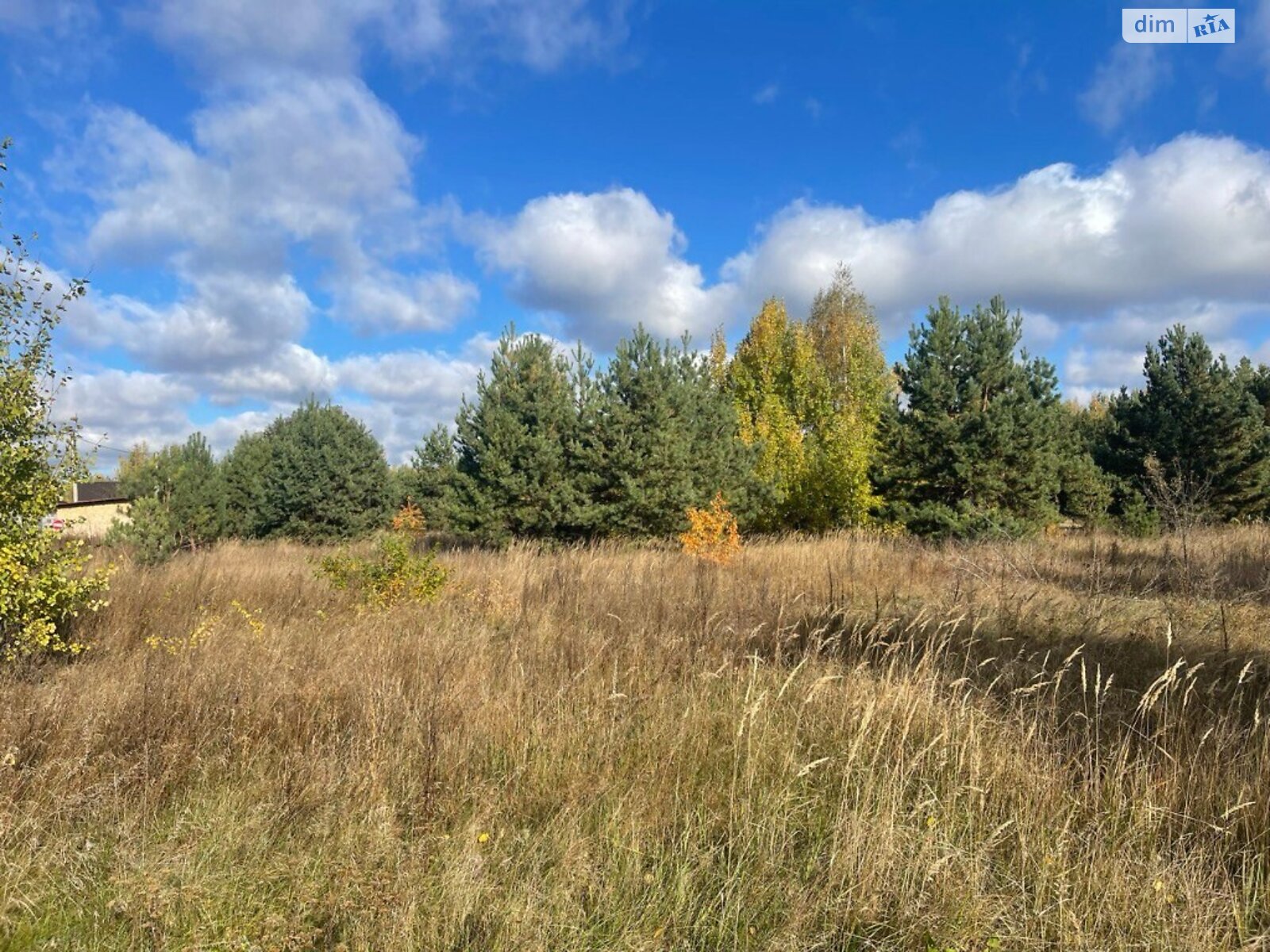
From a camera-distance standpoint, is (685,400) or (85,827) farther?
(685,400)

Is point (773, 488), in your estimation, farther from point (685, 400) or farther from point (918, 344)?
point (918, 344)

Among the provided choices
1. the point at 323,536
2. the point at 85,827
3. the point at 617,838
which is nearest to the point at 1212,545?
the point at 617,838

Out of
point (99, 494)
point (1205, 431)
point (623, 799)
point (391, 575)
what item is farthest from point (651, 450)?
point (99, 494)

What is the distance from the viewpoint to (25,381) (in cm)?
420

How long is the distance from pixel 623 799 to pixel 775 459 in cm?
1933

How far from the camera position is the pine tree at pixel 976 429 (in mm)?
14922

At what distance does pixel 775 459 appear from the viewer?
21.5 meters

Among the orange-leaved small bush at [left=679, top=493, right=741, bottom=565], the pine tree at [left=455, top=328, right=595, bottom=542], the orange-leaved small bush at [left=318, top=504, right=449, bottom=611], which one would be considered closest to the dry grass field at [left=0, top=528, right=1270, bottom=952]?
the orange-leaved small bush at [left=318, top=504, right=449, bottom=611]

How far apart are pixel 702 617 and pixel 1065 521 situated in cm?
1903

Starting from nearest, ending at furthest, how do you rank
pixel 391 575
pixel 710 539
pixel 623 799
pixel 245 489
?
1. pixel 623 799
2. pixel 391 575
3. pixel 710 539
4. pixel 245 489

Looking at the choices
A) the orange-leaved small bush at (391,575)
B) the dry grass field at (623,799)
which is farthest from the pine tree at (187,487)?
the dry grass field at (623,799)

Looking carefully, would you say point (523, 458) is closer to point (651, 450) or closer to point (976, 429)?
point (651, 450)

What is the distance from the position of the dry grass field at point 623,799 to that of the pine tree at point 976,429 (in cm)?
1071

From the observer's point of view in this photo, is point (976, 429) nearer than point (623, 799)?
No
